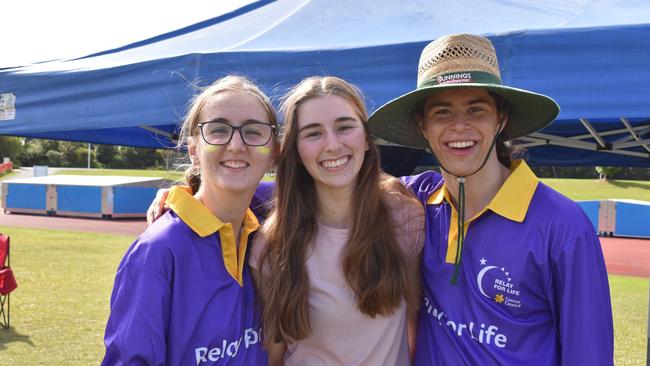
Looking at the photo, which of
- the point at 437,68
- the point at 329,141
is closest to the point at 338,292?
the point at 329,141

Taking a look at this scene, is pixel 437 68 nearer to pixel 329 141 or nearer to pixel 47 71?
pixel 329 141

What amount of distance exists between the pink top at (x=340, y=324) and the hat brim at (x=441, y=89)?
15.8 inches

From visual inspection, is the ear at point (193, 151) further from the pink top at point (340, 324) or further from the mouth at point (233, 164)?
the pink top at point (340, 324)

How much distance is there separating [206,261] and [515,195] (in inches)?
40.2

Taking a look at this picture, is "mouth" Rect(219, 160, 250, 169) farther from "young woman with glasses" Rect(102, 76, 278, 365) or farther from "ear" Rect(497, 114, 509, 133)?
"ear" Rect(497, 114, 509, 133)

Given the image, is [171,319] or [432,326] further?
[432,326]

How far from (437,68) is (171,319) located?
1183 millimetres

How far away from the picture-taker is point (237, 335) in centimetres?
195

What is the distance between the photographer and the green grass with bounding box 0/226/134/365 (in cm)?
648

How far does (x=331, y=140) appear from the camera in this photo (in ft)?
7.23

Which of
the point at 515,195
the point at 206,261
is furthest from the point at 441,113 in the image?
the point at 206,261

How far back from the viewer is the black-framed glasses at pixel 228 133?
2.07m

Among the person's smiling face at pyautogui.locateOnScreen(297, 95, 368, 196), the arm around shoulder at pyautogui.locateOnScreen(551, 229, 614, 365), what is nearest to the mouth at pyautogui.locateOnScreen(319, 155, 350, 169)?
the person's smiling face at pyautogui.locateOnScreen(297, 95, 368, 196)

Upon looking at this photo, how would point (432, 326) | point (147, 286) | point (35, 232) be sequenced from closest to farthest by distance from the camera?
point (147, 286) → point (432, 326) → point (35, 232)
